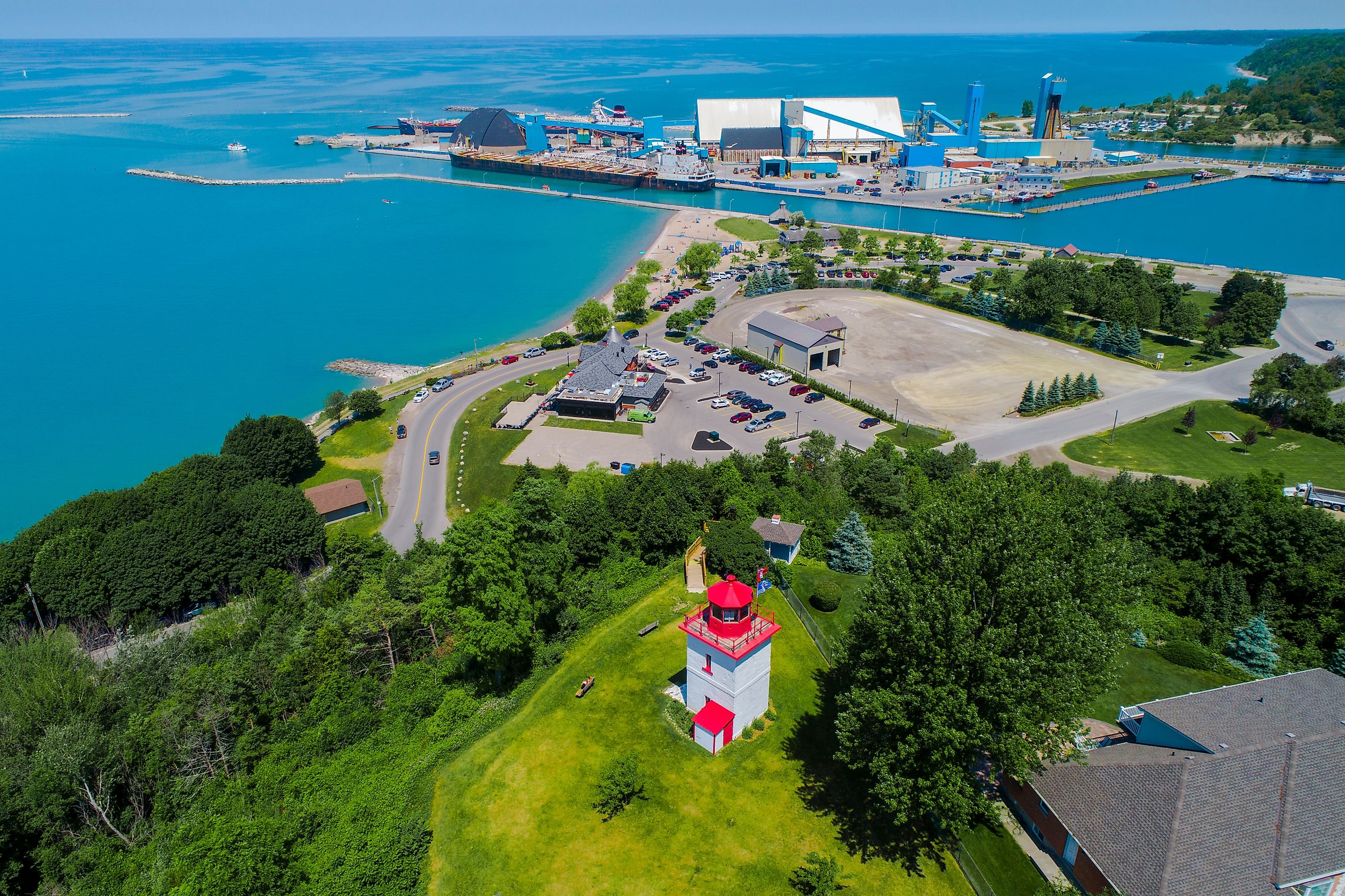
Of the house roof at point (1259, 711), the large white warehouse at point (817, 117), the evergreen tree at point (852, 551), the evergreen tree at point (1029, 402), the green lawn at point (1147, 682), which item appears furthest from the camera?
the large white warehouse at point (817, 117)

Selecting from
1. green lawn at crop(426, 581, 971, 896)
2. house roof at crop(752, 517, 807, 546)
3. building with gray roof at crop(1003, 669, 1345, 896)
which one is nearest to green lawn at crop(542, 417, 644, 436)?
house roof at crop(752, 517, 807, 546)

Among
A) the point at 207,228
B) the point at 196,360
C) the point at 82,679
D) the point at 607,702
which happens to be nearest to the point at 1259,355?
the point at 607,702

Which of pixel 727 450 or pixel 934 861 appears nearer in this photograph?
pixel 934 861

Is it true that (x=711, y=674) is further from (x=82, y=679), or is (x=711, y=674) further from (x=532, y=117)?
(x=532, y=117)

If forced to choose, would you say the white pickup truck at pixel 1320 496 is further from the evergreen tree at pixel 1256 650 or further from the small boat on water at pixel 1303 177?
the small boat on water at pixel 1303 177

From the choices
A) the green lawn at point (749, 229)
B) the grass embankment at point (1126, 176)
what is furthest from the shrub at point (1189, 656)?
the grass embankment at point (1126, 176)

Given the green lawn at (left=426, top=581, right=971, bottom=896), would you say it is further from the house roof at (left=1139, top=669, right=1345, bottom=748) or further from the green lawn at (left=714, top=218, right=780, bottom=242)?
the green lawn at (left=714, top=218, right=780, bottom=242)
